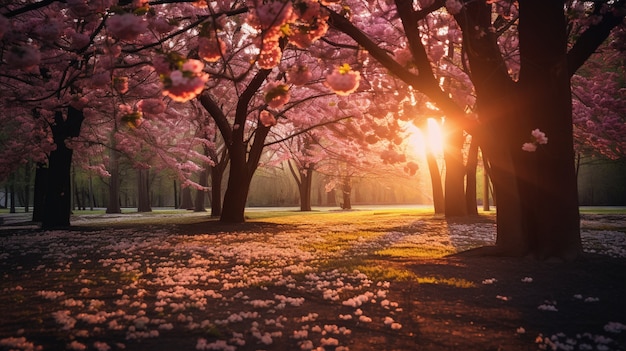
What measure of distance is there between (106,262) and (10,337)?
4.83 metres

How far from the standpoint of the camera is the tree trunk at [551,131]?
24.3ft

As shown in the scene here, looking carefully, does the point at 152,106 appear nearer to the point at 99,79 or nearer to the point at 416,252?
A: the point at 99,79

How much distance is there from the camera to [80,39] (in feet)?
25.0

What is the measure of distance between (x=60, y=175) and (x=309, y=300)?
614 inches

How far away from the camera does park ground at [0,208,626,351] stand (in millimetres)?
4012

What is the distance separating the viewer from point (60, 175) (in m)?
17.2

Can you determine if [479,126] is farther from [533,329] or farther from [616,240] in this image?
[616,240]

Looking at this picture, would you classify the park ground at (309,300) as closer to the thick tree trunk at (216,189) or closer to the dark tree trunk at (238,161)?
the dark tree trunk at (238,161)

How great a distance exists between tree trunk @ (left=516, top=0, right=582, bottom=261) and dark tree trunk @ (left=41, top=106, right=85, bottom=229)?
663 inches

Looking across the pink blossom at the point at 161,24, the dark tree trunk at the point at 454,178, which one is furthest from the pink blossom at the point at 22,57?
the dark tree trunk at the point at 454,178

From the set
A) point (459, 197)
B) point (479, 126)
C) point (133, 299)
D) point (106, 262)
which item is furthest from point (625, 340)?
point (459, 197)

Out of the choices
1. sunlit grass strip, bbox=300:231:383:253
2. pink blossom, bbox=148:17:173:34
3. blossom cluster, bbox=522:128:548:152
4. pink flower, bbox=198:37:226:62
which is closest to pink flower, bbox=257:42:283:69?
pink flower, bbox=198:37:226:62

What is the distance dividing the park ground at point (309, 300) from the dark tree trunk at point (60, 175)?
8.01 metres

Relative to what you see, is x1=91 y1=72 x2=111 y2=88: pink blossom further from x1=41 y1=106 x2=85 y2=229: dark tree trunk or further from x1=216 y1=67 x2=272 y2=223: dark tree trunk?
x1=41 y1=106 x2=85 y2=229: dark tree trunk
